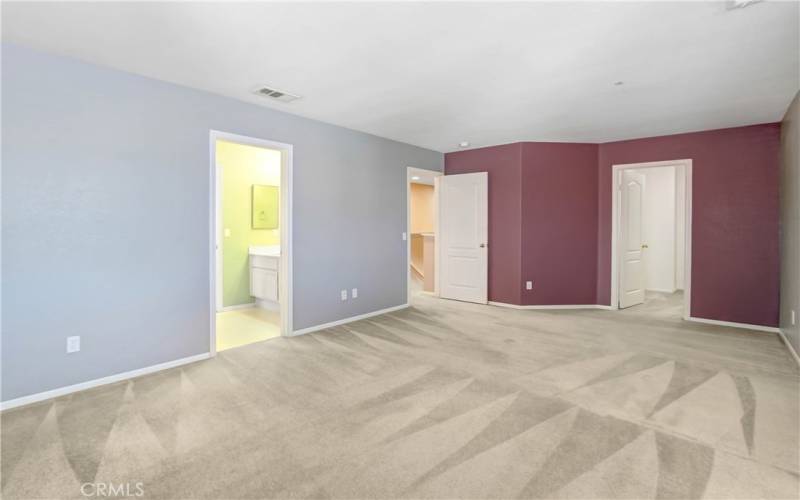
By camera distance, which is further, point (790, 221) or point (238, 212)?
point (238, 212)

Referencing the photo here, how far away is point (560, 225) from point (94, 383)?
570 centimetres

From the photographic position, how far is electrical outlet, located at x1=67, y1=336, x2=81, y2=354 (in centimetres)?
288

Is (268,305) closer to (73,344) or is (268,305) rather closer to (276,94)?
(73,344)

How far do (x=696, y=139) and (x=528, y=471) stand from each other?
5114 millimetres

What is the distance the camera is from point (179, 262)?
343 centimetres

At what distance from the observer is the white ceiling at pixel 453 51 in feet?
7.52

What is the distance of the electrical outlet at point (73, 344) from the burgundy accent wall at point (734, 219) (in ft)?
21.7

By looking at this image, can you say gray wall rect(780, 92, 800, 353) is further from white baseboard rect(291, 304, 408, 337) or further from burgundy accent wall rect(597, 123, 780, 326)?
white baseboard rect(291, 304, 408, 337)

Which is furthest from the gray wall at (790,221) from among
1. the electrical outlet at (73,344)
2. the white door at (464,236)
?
the electrical outlet at (73,344)

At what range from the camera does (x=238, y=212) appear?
5.75 metres

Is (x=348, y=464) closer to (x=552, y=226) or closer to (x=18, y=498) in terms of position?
(x=18, y=498)

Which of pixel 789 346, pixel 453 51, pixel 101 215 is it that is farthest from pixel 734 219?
pixel 101 215

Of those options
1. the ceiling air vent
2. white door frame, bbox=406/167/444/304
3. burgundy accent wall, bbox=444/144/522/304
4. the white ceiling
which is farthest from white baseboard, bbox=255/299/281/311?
burgundy accent wall, bbox=444/144/522/304

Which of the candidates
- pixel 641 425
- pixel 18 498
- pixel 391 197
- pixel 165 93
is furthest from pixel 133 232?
pixel 641 425
